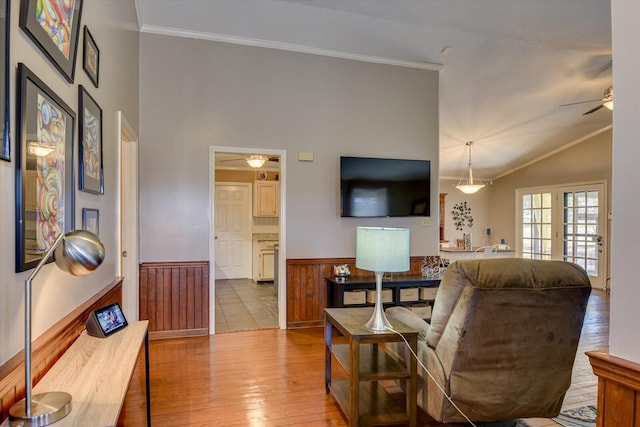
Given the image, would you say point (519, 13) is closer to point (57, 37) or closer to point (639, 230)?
point (639, 230)

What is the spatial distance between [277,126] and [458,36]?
223 cm

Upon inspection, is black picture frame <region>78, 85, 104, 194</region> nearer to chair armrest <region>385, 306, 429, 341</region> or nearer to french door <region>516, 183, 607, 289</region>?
chair armrest <region>385, 306, 429, 341</region>

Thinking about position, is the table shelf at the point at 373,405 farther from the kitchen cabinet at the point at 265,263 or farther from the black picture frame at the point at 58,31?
the kitchen cabinet at the point at 265,263

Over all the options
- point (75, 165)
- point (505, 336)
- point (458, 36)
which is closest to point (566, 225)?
point (458, 36)

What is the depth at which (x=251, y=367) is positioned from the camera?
10.8 ft

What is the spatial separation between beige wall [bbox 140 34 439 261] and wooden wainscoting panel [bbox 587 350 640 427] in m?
3.37

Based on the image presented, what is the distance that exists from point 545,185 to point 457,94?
4073mm

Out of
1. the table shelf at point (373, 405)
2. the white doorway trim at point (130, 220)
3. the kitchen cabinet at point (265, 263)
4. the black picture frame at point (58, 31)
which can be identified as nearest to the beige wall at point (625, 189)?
Answer: the table shelf at point (373, 405)

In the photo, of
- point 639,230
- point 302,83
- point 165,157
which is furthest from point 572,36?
point 165,157

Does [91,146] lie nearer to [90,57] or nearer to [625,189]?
[90,57]

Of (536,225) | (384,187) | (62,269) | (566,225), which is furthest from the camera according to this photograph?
(536,225)

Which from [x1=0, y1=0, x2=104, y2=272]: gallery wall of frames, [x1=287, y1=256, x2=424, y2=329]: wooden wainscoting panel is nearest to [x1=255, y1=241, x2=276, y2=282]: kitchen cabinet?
[x1=287, y1=256, x2=424, y2=329]: wooden wainscoting panel

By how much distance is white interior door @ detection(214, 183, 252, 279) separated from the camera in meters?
7.73

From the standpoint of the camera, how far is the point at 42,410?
109cm
